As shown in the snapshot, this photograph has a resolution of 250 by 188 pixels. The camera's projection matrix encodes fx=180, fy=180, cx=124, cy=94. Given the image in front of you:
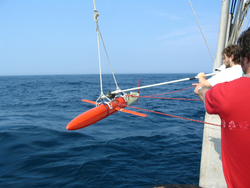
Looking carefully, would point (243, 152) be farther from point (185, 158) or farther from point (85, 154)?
point (85, 154)

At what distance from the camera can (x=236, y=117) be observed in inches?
45.6

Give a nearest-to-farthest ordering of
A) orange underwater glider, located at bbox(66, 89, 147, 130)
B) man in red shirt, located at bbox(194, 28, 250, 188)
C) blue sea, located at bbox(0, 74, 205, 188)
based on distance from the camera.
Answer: man in red shirt, located at bbox(194, 28, 250, 188) → blue sea, located at bbox(0, 74, 205, 188) → orange underwater glider, located at bbox(66, 89, 147, 130)

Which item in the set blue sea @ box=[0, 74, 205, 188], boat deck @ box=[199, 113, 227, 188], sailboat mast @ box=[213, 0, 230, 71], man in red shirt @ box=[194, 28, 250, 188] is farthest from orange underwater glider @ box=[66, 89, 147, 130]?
man in red shirt @ box=[194, 28, 250, 188]

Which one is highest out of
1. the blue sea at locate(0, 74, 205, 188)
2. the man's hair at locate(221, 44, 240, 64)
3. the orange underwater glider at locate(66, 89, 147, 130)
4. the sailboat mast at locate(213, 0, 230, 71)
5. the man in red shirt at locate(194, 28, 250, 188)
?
the sailboat mast at locate(213, 0, 230, 71)

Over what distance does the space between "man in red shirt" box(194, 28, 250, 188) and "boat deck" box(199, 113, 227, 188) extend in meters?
2.03

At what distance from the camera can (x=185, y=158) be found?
17.6 ft

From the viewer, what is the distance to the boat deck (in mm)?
3039

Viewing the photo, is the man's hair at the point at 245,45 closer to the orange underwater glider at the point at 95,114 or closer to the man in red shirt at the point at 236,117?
the man in red shirt at the point at 236,117

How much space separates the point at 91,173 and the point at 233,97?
4345 millimetres

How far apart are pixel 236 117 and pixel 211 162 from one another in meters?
2.74

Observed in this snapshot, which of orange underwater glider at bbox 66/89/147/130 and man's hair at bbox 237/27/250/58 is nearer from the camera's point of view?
man's hair at bbox 237/27/250/58

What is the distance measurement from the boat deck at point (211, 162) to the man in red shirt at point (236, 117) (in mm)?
2026

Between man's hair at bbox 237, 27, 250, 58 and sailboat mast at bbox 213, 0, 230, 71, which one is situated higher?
sailboat mast at bbox 213, 0, 230, 71

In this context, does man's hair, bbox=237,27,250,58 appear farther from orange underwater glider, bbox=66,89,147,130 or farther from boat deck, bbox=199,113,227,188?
orange underwater glider, bbox=66,89,147,130
